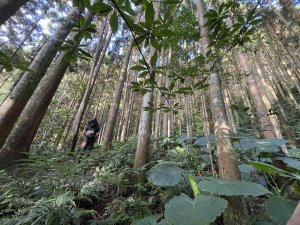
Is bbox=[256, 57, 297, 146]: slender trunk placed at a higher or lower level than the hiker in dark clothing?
higher

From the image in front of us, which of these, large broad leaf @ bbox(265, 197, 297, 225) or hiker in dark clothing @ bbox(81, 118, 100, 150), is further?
hiker in dark clothing @ bbox(81, 118, 100, 150)

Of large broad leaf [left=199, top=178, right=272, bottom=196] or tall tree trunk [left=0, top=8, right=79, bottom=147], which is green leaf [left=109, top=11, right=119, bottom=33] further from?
tall tree trunk [left=0, top=8, right=79, bottom=147]

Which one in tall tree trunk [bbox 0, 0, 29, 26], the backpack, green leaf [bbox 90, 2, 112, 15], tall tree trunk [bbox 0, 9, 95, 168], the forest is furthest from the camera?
the backpack

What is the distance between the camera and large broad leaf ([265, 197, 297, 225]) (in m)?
1.51

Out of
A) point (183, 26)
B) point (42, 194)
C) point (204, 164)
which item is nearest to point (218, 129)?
→ point (204, 164)

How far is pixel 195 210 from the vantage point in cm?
141

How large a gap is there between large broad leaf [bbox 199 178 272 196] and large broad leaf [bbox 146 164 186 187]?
76 cm

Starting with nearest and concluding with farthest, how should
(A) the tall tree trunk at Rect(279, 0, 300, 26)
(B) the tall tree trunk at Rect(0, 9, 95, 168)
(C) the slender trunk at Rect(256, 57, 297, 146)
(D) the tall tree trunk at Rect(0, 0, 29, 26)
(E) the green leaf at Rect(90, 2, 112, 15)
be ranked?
1. (E) the green leaf at Rect(90, 2, 112, 15)
2. (D) the tall tree trunk at Rect(0, 0, 29, 26)
3. (A) the tall tree trunk at Rect(279, 0, 300, 26)
4. (B) the tall tree trunk at Rect(0, 9, 95, 168)
5. (C) the slender trunk at Rect(256, 57, 297, 146)

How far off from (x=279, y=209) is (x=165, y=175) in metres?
1.24

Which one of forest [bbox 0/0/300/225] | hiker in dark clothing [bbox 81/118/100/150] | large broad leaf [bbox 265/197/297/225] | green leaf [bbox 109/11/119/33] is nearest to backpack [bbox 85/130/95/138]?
hiker in dark clothing [bbox 81/118/100/150]

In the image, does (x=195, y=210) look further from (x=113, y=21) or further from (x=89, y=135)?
(x=89, y=135)

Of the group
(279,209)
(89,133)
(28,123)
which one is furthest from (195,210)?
(89,133)

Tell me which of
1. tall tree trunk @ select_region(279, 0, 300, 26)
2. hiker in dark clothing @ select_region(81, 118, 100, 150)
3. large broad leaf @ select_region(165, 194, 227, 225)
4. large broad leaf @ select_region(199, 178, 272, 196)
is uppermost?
tall tree trunk @ select_region(279, 0, 300, 26)

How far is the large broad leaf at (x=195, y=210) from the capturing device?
1303 millimetres
